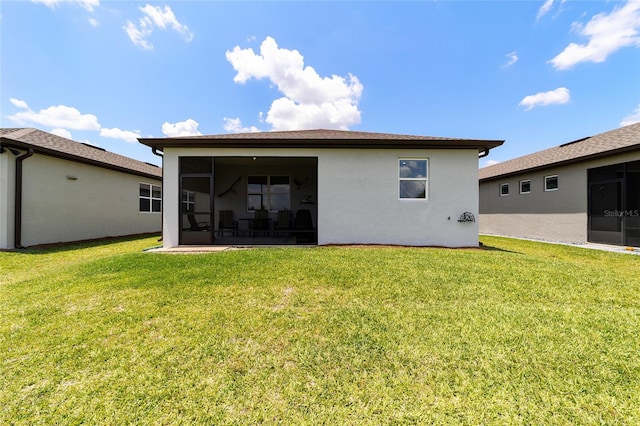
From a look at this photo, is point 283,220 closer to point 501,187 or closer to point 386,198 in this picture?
point 386,198

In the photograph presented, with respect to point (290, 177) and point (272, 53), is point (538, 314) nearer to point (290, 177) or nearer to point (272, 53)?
point (290, 177)

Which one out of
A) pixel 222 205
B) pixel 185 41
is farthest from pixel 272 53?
pixel 222 205

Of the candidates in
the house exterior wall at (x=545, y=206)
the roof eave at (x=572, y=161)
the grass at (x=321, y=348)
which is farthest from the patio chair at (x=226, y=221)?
the house exterior wall at (x=545, y=206)

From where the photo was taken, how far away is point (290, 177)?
12.1m

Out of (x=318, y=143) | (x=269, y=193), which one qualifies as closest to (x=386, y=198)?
(x=318, y=143)

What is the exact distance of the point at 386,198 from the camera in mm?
7805

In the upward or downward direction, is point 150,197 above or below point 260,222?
above

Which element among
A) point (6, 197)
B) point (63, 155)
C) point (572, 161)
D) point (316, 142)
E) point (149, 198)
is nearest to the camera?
point (316, 142)

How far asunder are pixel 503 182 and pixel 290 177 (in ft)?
40.2

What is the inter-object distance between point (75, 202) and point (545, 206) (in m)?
20.4

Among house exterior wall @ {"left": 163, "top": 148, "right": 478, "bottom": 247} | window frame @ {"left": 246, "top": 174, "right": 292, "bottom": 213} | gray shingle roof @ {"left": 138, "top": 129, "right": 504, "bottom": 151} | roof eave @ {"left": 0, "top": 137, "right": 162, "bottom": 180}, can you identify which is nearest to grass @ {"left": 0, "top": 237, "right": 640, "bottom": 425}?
house exterior wall @ {"left": 163, "top": 148, "right": 478, "bottom": 247}

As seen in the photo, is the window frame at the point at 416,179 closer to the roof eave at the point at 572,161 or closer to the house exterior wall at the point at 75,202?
the roof eave at the point at 572,161

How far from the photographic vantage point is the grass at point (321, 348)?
1.79 metres

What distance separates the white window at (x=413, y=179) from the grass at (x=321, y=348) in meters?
3.68
